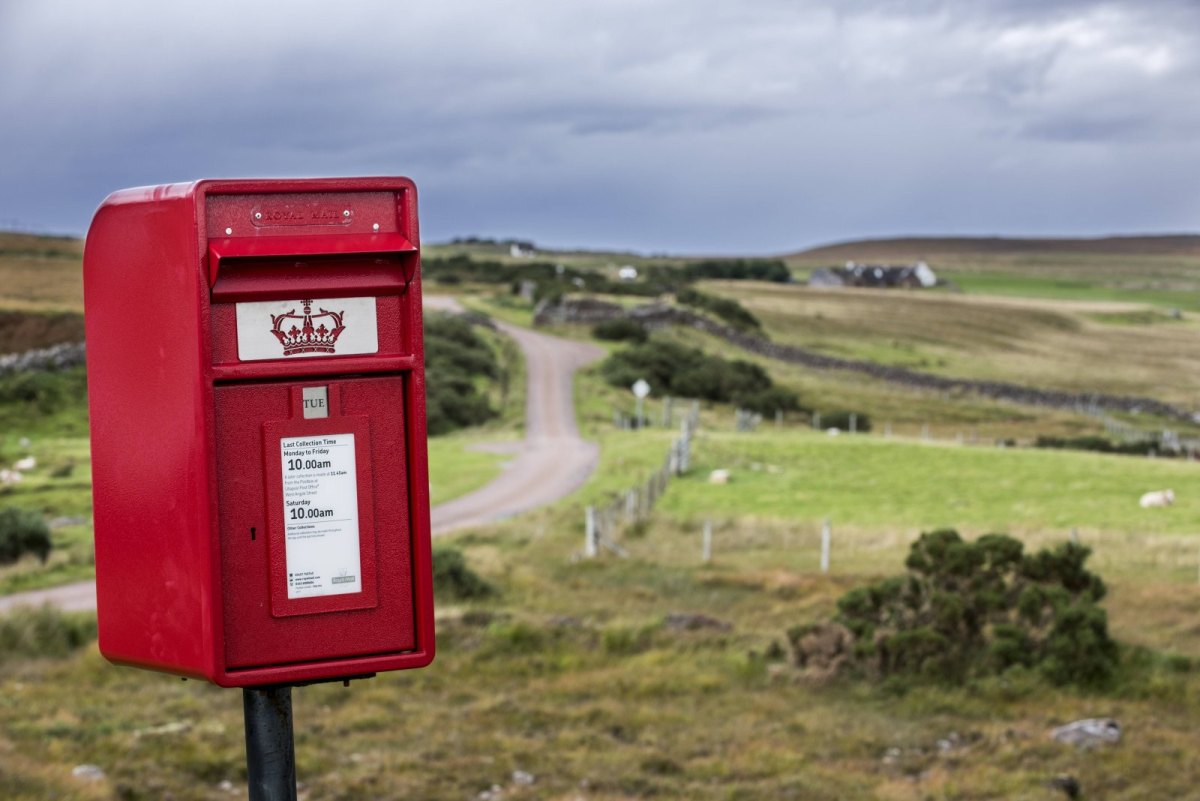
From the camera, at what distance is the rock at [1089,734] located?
8469mm

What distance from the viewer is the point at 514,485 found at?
117 feet

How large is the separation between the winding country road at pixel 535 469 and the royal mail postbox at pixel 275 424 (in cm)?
1138

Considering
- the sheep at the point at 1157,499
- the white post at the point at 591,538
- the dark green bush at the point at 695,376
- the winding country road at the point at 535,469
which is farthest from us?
the dark green bush at the point at 695,376

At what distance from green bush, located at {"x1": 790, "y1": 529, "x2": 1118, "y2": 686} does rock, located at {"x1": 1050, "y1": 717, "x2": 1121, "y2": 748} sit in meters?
1.59

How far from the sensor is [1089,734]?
858 centimetres

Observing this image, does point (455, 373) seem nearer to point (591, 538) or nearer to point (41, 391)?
point (41, 391)

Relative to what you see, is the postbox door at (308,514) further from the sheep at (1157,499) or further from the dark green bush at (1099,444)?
the dark green bush at (1099,444)

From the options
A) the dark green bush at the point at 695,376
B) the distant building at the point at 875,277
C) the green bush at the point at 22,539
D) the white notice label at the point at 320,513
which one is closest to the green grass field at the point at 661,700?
the green bush at the point at 22,539

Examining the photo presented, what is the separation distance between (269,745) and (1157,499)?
27.7 meters

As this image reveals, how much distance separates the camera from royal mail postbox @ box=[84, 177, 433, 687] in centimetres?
324

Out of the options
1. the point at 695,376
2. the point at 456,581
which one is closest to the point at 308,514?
the point at 456,581

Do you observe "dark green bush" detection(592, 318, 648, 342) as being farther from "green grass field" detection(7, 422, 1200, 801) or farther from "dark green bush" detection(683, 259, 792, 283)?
"dark green bush" detection(683, 259, 792, 283)

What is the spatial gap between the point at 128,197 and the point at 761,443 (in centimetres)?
3691

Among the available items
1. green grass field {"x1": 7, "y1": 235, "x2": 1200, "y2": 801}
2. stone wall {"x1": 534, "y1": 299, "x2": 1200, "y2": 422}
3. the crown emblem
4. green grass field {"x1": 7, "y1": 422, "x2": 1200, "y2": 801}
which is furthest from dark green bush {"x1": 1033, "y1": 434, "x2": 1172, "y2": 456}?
the crown emblem
